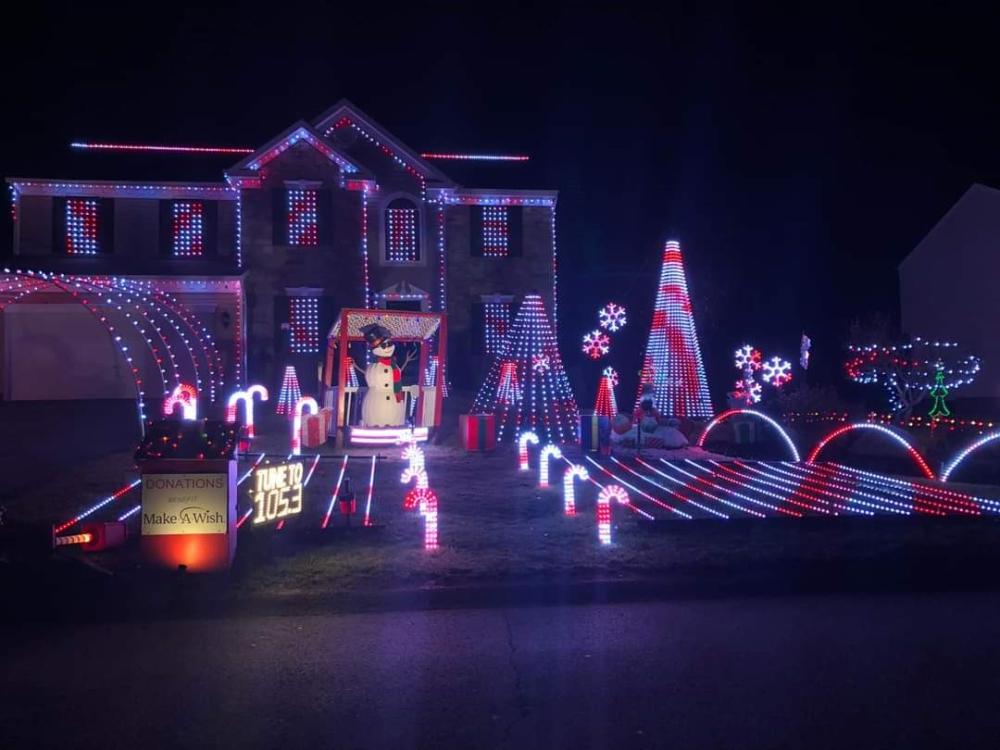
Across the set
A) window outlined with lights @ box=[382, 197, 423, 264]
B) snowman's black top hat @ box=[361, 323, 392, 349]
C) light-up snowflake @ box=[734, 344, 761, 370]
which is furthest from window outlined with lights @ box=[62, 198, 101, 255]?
light-up snowflake @ box=[734, 344, 761, 370]

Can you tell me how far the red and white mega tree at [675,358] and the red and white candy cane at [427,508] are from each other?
10913 millimetres

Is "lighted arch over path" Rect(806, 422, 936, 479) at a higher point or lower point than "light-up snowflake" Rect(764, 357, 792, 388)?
lower

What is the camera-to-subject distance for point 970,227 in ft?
93.0

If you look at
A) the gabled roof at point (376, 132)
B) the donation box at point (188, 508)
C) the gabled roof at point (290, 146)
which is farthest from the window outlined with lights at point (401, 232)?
the donation box at point (188, 508)

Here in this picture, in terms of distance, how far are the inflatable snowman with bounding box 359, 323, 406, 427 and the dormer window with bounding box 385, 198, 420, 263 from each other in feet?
25.8

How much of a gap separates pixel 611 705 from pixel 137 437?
13.6 m

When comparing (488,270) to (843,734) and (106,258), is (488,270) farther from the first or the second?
(843,734)

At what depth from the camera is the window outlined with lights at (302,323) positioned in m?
22.6

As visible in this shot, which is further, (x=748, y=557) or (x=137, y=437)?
(x=137, y=437)

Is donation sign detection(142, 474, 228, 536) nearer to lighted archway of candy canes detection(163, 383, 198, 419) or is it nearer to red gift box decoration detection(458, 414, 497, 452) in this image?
lighted archway of candy canes detection(163, 383, 198, 419)

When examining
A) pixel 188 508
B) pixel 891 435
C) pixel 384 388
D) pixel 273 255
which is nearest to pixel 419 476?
pixel 188 508

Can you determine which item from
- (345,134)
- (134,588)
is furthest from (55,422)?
(134,588)

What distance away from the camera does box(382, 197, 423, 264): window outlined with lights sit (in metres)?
23.1

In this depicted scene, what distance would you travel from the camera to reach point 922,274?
3031 cm
